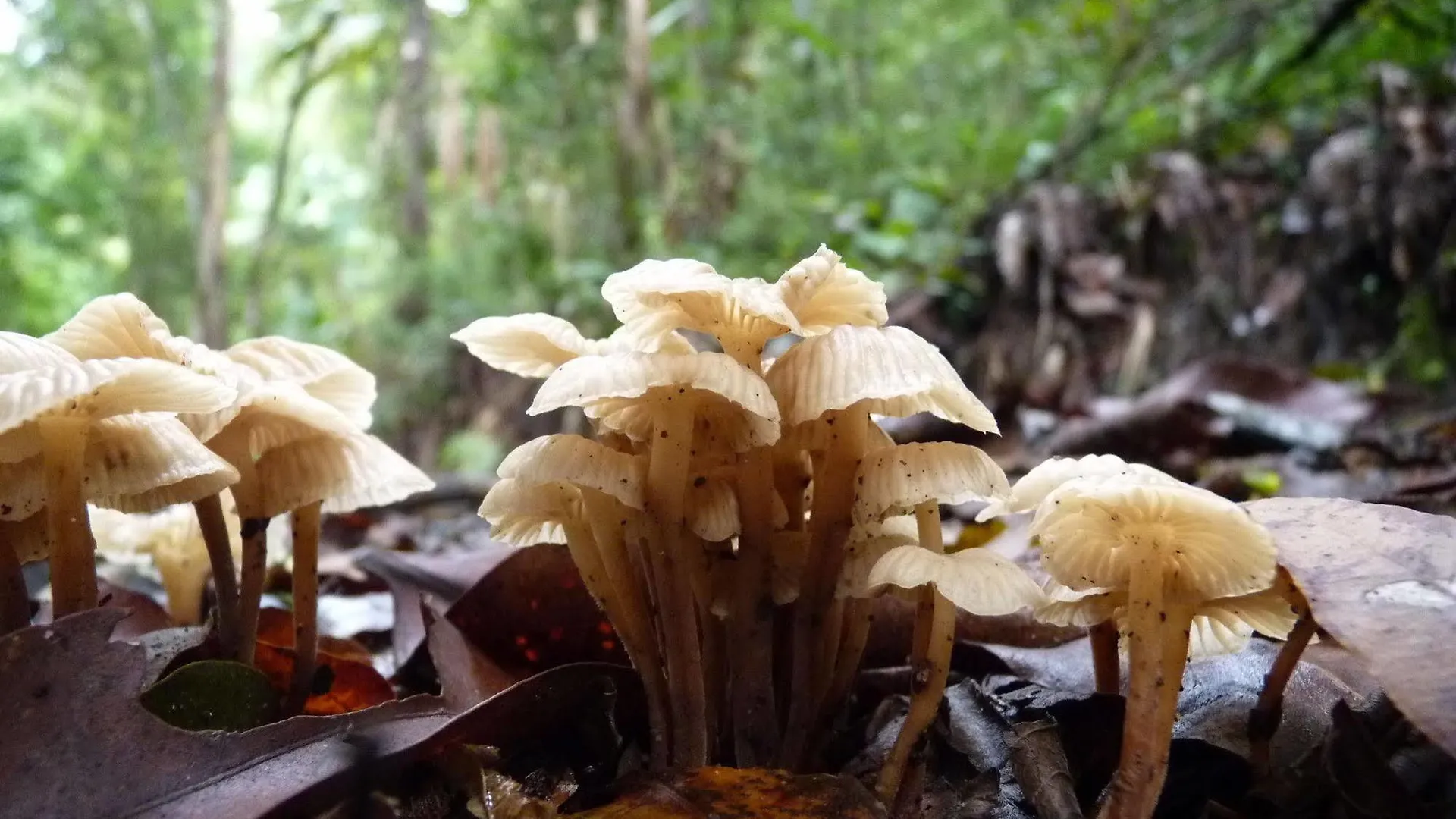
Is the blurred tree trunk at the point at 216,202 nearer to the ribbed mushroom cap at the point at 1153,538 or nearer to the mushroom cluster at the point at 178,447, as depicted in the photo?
the mushroom cluster at the point at 178,447

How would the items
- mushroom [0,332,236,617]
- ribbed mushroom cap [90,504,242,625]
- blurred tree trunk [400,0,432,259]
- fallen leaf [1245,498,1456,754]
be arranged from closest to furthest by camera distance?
fallen leaf [1245,498,1456,754], mushroom [0,332,236,617], ribbed mushroom cap [90,504,242,625], blurred tree trunk [400,0,432,259]

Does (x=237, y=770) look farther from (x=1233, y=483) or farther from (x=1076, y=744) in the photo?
(x=1233, y=483)

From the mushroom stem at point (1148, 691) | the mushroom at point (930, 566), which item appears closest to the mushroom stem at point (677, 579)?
the mushroom at point (930, 566)

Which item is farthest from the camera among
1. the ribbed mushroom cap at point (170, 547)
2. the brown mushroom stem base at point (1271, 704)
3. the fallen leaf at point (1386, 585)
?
the ribbed mushroom cap at point (170, 547)

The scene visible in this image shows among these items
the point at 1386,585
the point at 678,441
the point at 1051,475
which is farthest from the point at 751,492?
the point at 1386,585

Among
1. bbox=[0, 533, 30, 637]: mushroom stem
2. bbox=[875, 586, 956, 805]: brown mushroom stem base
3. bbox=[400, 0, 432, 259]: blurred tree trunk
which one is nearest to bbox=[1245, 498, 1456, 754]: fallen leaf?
bbox=[875, 586, 956, 805]: brown mushroom stem base

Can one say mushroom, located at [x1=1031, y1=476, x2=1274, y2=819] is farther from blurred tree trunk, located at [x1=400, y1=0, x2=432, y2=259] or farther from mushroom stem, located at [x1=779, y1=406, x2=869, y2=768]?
blurred tree trunk, located at [x1=400, y1=0, x2=432, y2=259]

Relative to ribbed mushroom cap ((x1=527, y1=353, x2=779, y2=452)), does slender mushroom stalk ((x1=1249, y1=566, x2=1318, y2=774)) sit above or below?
below
